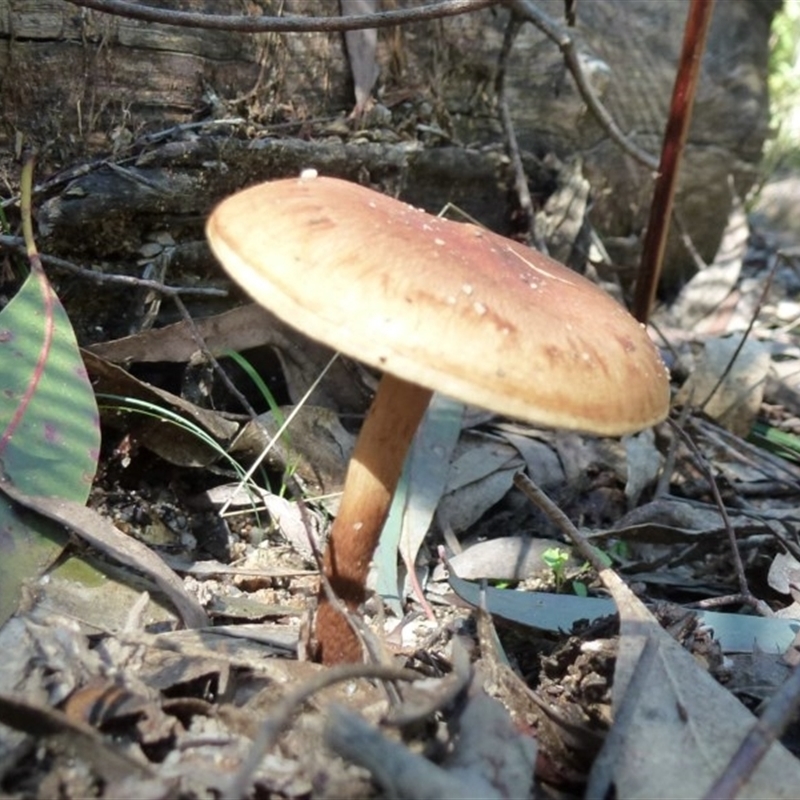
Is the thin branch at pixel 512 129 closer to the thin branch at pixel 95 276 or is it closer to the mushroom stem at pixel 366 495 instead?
the thin branch at pixel 95 276

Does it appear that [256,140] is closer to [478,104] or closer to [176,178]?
[176,178]

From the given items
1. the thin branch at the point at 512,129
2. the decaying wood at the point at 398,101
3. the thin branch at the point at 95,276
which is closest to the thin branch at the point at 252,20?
the decaying wood at the point at 398,101

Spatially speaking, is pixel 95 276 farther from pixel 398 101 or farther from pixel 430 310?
pixel 430 310

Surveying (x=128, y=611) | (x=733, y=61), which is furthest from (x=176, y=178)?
(x=733, y=61)

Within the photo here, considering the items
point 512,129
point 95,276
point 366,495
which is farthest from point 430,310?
point 512,129

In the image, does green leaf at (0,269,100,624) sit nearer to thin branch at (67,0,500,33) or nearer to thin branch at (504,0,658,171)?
thin branch at (67,0,500,33)
